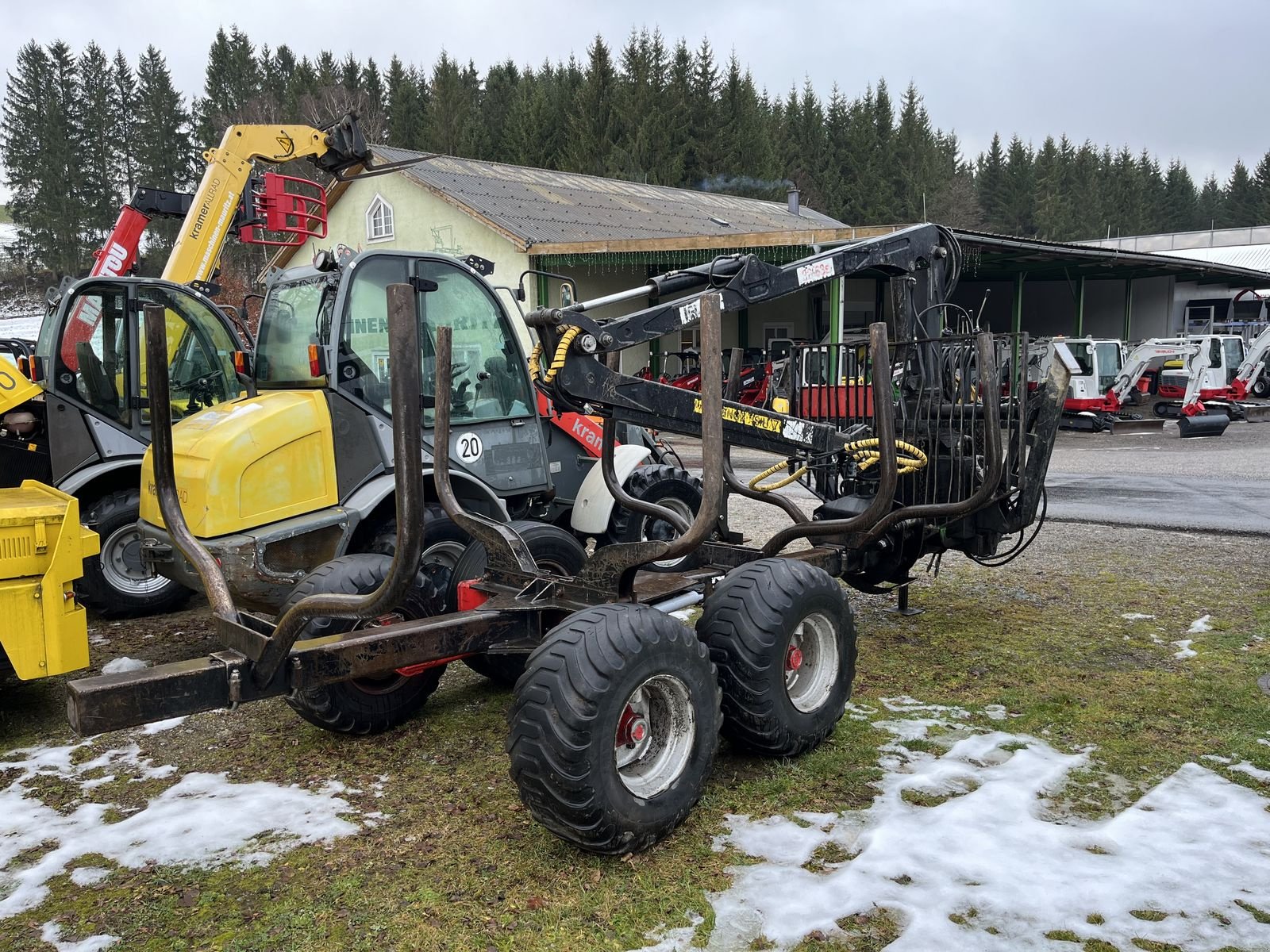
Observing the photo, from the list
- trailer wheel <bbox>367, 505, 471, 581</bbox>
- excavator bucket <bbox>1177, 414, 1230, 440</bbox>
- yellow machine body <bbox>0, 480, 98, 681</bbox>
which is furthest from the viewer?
excavator bucket <bbox>1177, 414, 1230, 440</bbox>

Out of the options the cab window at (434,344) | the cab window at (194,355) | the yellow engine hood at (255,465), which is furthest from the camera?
the cab window at (194,355)

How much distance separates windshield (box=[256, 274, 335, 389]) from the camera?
579cm

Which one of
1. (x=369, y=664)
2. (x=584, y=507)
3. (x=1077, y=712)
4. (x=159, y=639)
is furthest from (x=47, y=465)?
(x=1077, y=712)

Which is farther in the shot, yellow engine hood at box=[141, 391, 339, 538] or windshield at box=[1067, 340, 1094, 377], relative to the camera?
windshield at box=[1067, 340, 1094, 377]

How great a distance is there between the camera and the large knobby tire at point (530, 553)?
15.3 ft

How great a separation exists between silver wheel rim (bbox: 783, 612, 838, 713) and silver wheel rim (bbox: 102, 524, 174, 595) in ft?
15.5

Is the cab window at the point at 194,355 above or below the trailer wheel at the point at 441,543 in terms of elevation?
above

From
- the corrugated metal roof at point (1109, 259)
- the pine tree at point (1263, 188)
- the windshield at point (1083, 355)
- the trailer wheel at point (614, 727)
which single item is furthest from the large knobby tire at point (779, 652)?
the pine tree at point (1263, 188)

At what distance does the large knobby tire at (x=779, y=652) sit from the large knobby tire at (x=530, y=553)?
0.98 m

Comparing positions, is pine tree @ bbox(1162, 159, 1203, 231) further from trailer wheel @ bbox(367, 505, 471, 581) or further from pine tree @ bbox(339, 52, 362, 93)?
trailer wheel @ bbox(367, 505, 471, 581)

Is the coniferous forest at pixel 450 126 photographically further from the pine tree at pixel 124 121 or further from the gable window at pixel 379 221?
the gable window at pixel 379 221

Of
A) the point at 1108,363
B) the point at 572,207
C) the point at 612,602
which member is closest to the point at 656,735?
the point at 612,602

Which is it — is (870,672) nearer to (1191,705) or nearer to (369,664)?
(1191,705)

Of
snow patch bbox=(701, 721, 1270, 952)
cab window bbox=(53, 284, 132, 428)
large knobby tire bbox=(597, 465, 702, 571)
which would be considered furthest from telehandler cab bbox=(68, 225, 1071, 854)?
cab window bbox=(53, 284, 132, 428)
